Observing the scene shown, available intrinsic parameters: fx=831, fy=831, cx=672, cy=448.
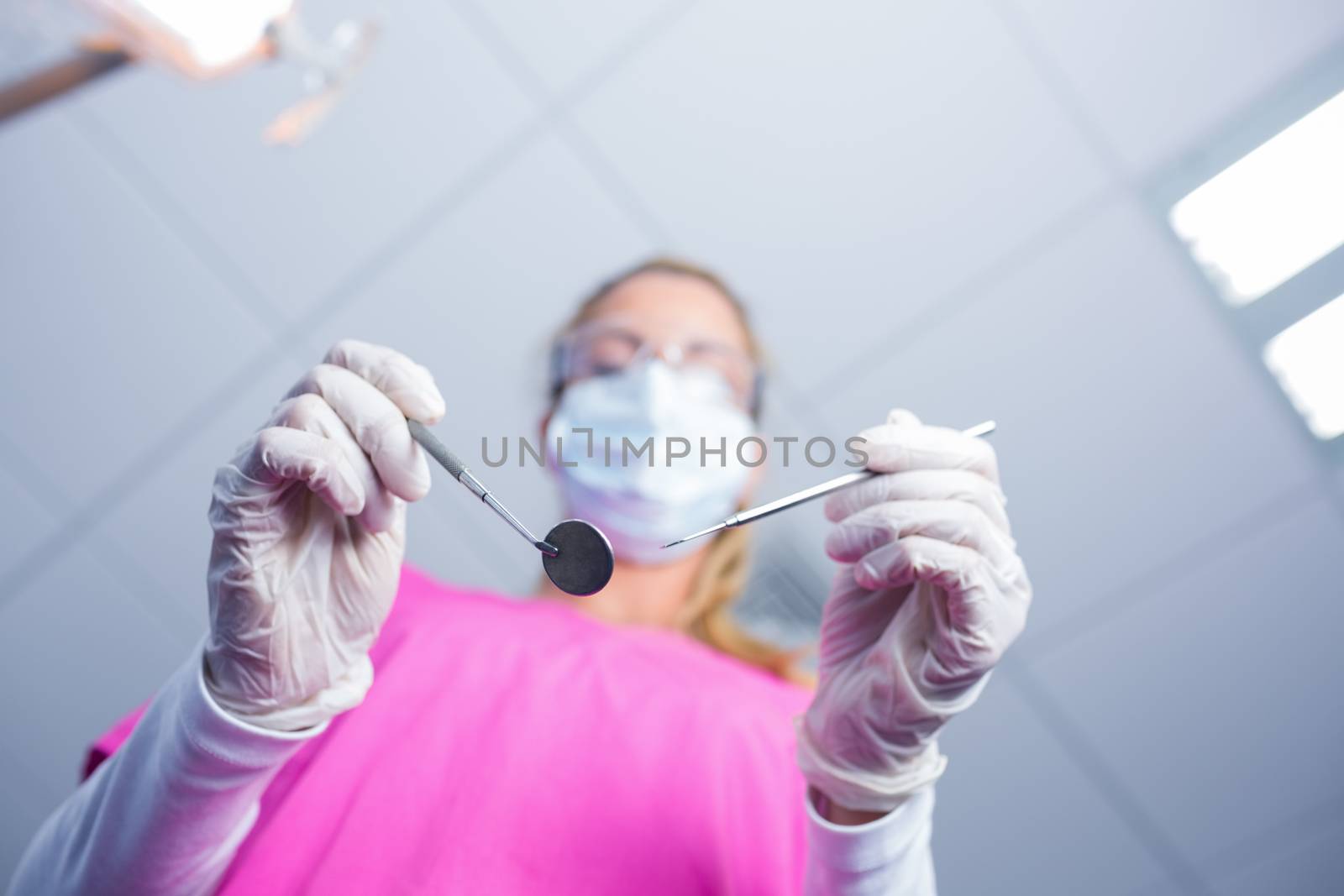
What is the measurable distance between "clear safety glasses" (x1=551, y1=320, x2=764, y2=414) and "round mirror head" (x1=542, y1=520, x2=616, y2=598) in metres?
0.71

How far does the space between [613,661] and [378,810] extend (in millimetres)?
348

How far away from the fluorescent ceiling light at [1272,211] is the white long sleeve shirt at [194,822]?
4.00 feet

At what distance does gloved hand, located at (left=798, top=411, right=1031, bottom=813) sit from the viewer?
838mm

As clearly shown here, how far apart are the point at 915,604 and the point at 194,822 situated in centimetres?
78

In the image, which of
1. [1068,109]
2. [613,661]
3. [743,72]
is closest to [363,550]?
[613,661]

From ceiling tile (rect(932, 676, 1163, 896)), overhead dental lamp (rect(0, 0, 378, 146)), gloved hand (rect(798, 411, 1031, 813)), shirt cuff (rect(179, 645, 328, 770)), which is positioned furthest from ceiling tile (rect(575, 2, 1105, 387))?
shirt cuff (rect(179, 645, 328, 770))

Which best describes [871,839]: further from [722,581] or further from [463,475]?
[722,581]

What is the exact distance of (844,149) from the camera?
1.62 metres

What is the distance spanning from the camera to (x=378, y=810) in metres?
0.90

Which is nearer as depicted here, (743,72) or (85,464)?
(743,72)

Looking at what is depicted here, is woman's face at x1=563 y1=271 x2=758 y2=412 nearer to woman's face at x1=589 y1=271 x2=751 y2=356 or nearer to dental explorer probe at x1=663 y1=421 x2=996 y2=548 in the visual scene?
woman's face at x1=589 y1=271 x2=751 y2=356

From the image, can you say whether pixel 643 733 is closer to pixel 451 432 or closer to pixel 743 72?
pixel 451 432

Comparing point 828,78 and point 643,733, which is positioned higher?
point 828,78

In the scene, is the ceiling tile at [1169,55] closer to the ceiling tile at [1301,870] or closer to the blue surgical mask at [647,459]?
the blue surgical mask at [647,459]
